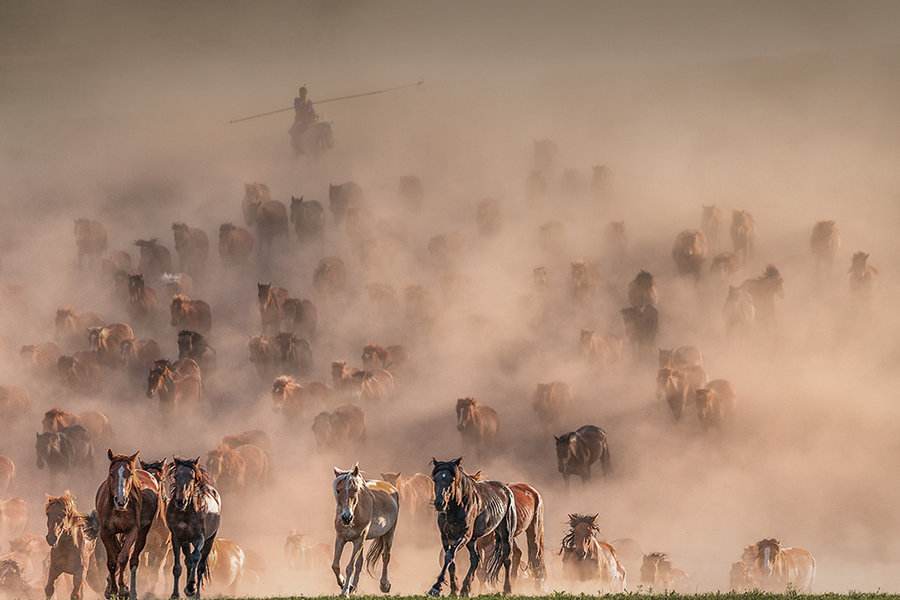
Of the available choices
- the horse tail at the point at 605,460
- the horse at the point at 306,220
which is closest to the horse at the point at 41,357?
the horse at the point at 306,220

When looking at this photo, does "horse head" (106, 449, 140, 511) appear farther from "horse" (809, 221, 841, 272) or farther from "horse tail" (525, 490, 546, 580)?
"horse" (809, 221, 841, 272)

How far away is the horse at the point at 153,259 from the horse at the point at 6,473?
116 feet

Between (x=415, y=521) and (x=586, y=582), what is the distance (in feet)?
106

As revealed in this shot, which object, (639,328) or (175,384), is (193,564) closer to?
(175,384)

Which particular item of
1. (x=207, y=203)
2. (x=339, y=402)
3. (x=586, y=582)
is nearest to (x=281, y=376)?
(x=339, y=402)

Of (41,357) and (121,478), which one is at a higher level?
(41,357)

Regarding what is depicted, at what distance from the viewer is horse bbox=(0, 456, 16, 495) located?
9369 centimetres

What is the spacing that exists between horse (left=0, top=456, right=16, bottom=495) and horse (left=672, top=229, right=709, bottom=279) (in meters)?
63.0

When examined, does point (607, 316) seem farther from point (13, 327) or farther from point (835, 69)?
point (835, 69)

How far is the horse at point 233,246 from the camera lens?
131288mm

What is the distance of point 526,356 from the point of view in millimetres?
113000

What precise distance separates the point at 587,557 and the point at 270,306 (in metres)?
70.0

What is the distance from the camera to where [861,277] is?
121 metres

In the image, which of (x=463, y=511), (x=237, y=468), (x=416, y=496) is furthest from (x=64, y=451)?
(x=463, y=511)
